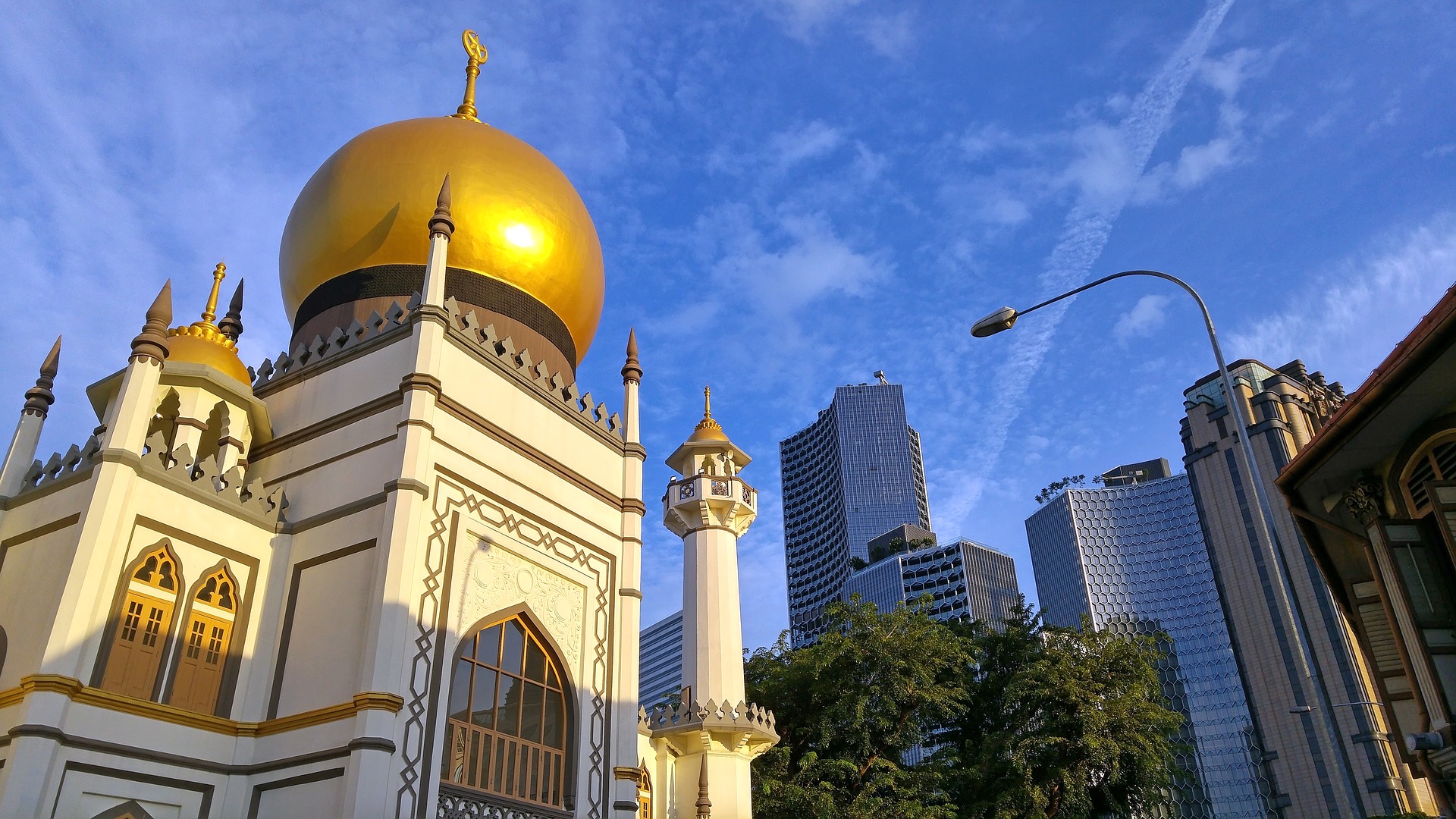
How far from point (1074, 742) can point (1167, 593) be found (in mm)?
86683

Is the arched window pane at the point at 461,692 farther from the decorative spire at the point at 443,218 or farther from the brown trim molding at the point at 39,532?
the decorative spire at the point at 443,218

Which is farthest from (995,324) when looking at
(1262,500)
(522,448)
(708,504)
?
(708,504)

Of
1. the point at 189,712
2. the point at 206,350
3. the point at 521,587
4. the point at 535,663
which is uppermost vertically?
the point at 206,350

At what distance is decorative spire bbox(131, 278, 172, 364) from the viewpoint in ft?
42.3

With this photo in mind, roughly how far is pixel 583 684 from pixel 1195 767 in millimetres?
84519

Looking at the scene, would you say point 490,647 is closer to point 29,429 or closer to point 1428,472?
point 29,429

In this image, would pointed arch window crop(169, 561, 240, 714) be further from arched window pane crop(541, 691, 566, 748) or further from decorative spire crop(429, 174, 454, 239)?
decorative spire crop(429, 174, 454, 239)

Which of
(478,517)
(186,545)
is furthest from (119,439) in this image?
(478,517)

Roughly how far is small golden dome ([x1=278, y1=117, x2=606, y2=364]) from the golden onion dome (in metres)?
0.02

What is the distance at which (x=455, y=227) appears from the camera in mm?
16594

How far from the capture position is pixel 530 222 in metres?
17.3

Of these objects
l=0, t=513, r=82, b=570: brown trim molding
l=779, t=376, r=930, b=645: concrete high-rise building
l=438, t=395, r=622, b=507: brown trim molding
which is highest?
l=779, t=376, r=930, b=645: concrete high-rise building

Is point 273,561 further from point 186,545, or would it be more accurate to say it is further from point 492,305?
point 492,305

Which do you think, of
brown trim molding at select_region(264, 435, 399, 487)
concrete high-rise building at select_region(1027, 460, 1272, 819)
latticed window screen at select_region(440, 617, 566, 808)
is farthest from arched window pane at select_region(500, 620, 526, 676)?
concrete high-rise building at select_region(1027, 460, 1272, 819)
